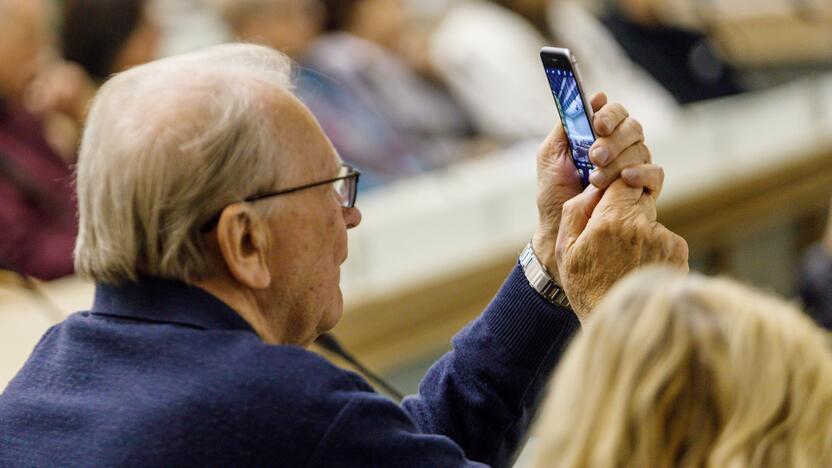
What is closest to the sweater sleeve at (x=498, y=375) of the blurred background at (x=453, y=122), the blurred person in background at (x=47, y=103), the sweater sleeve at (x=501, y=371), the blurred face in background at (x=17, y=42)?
the sweater sleeve at (x=501, y=371)

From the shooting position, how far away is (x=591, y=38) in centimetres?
488

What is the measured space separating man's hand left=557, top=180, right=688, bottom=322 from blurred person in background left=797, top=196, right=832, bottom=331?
4.62 ft

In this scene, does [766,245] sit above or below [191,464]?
below

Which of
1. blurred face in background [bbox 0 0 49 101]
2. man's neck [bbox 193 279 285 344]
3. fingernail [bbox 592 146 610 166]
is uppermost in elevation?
fingernail [bbox 592 146 610 166]

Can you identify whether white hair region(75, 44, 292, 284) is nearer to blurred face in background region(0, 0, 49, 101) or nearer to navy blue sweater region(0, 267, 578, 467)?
navy blue sweater region(0, 267, 578, 467)

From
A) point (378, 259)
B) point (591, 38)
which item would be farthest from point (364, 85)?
point (591, 38)

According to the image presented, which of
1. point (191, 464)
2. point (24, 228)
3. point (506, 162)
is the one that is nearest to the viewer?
point (191, 464)

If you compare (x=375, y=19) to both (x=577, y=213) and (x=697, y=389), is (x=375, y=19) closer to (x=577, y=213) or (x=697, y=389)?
(x=577, y=213)

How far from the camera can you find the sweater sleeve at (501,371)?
1.46m

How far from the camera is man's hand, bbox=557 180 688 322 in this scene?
A: 1.34 metres

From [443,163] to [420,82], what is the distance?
0.39 meters

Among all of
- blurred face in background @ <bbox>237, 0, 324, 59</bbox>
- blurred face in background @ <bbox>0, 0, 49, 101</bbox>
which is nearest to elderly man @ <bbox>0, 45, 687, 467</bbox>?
blurred face in background @ <bbox>0, 0, 49, 101</bbox>

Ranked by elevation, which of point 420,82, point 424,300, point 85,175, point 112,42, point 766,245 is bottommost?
point 766,245

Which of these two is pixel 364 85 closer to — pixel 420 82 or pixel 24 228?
pixel 420 82
